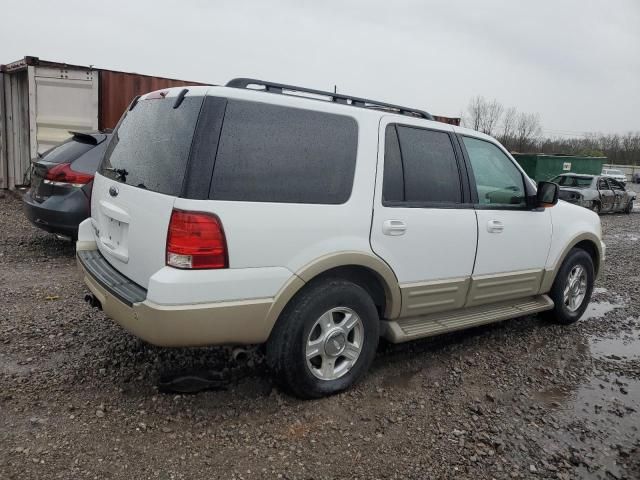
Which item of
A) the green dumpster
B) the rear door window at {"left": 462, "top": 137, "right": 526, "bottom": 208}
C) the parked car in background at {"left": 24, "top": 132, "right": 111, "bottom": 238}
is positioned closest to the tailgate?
the rear door window at {"left": 462, "top": 137, "right": 526, "bottom": 208}

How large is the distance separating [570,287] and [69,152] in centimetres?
578

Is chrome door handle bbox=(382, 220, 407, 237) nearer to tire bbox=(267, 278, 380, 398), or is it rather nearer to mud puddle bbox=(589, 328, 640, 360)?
tire bbox=(267, 278, 380, 398)

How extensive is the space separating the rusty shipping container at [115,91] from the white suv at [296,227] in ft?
23.6

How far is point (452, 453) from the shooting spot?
2904 millimetres

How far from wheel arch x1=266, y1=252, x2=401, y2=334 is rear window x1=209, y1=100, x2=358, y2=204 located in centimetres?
37

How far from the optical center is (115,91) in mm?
10273

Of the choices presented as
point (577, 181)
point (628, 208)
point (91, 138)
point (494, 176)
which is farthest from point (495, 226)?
point (628, 208)

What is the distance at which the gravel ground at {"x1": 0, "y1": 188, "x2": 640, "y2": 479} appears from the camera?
2.71 m

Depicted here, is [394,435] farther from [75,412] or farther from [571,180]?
[571,180]

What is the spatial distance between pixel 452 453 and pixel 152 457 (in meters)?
1.63

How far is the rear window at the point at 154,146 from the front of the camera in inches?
112

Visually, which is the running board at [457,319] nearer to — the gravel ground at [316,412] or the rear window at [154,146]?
the gravel ground at [316,412]

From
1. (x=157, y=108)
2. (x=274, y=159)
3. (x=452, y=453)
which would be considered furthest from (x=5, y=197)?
(x=452, y=453)

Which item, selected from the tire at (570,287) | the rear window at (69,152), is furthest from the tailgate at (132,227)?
the tire at (570,287)
